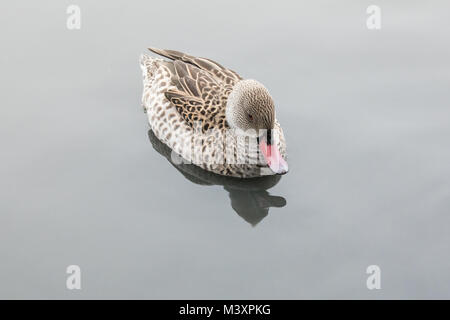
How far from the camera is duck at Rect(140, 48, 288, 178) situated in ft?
23.3

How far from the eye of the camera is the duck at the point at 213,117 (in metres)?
7.11

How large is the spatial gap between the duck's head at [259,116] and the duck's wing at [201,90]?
0.92ft

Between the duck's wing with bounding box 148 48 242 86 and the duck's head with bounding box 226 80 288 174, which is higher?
the duck's wing with bounding box 148 48 242 86

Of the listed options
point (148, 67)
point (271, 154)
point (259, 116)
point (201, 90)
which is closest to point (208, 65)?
point (201, 90)

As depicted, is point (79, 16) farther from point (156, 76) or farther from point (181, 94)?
point (181, 94)

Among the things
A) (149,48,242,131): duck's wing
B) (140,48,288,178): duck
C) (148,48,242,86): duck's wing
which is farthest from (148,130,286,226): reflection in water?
(148,48,242,86): duck's wing

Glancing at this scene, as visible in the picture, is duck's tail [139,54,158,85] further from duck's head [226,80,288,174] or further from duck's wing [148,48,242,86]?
duck's head [226,80,288,174]

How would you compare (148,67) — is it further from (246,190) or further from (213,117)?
(246,190)

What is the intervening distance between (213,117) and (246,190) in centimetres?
81

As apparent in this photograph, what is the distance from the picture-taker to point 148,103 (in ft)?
26.9

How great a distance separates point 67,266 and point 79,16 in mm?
4000

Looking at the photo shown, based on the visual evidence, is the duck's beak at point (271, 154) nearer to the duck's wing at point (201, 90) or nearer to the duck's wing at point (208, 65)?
the duck's wing at point (201, 90)

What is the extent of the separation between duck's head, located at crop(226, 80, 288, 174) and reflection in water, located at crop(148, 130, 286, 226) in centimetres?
32

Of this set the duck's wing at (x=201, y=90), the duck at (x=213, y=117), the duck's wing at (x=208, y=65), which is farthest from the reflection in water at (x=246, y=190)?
the duck's wing at (x=208, y=65)
